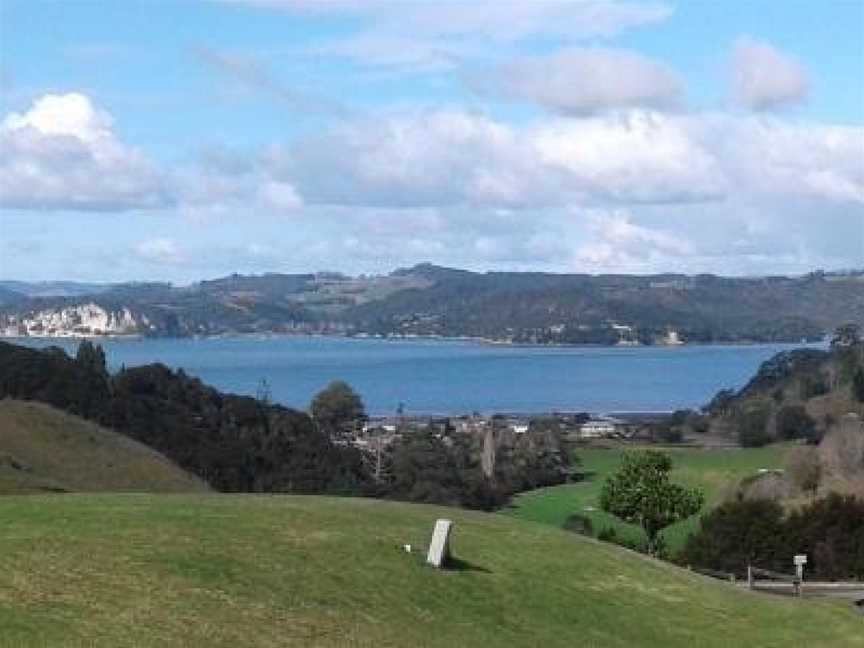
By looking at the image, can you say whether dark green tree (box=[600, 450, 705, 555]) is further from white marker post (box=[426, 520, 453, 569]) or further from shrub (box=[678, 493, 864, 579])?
white marker post (box=[426, 520, 453, 569])

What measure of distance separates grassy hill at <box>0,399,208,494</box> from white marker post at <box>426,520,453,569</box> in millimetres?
54888

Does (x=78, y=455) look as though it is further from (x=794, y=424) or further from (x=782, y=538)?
(x=794, y=424)

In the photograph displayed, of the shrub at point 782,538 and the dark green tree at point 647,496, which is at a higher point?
the dark green tree at point 647,496

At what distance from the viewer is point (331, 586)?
878 inches

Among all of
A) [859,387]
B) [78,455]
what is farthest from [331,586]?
[859,387]

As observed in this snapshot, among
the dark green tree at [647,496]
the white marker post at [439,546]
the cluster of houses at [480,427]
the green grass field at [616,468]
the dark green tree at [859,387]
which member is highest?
the dark green tree at [859,387]

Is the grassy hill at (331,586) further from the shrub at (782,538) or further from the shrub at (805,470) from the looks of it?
the shrub at (805,470)

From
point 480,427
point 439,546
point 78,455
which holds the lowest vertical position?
point 480,427

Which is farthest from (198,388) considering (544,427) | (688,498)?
(688,498)

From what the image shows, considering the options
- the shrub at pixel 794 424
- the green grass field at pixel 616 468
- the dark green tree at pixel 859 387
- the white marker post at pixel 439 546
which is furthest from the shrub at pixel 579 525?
the dark green tree at pixel 859 387

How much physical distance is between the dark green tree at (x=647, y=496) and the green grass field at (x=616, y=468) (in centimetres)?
2252

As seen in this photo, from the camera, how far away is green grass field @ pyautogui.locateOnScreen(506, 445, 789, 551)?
289 feet

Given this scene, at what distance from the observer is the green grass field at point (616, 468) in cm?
8806

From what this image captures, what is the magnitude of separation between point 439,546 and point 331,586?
3127 millimetres
